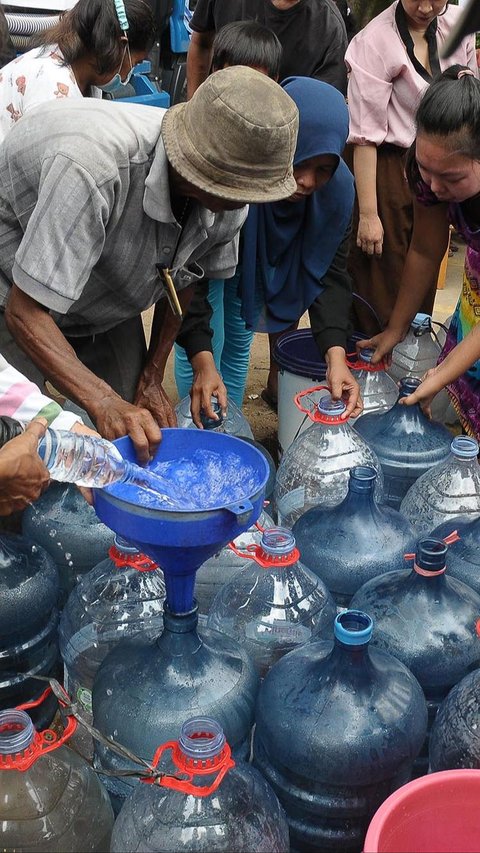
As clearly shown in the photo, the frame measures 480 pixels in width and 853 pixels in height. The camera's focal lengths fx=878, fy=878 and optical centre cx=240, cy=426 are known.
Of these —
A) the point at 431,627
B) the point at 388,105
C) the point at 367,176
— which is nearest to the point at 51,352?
the point at 431,627

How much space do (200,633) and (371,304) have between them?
8.59 ft

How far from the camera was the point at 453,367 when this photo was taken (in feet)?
8.19

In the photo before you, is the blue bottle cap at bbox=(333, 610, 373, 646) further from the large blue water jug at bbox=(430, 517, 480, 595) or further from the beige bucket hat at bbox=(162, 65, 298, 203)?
the beige bucket hat at bbox=(162, 65, 298, 203)

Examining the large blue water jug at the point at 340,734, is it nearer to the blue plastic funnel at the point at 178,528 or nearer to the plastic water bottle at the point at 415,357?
the blue plastic funnel at the point at 178,528

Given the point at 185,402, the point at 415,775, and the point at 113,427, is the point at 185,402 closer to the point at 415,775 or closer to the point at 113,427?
the point at 113,427

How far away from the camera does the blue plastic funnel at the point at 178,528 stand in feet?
4.45

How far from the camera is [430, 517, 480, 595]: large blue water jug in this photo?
186 cm

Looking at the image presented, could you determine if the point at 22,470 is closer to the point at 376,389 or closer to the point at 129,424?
the point at 129,424

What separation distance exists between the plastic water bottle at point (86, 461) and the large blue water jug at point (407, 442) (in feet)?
3.69

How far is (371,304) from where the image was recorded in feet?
13.0

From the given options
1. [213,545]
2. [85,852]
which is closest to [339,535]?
[213,545]

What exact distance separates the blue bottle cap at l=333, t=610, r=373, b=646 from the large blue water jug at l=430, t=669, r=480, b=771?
8.4 inches

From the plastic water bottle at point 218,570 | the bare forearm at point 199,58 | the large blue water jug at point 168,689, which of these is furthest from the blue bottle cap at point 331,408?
the bare forearm at point 199,58

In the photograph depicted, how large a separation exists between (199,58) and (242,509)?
3361mm
